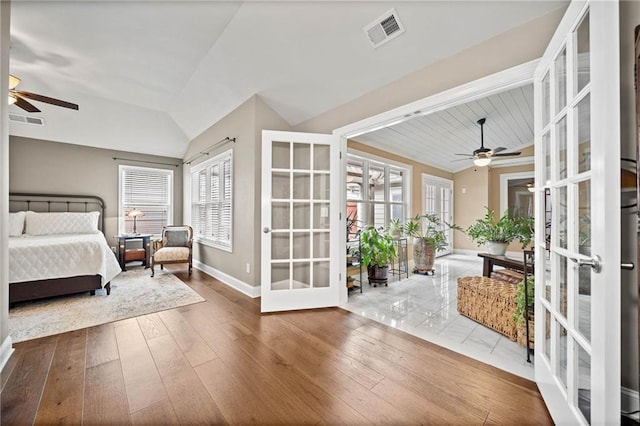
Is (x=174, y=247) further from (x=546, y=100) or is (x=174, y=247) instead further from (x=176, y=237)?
(x=546, y=100)

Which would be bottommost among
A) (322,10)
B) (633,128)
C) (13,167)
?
(633,128)

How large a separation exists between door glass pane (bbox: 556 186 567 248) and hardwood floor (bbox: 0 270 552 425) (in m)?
0.96

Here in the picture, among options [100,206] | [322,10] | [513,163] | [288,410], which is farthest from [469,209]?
[100,206]

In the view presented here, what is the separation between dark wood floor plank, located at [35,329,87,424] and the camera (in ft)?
4.51

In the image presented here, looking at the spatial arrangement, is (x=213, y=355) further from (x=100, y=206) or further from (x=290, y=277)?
(x=100, y=206)

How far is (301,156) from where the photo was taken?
3.03 m

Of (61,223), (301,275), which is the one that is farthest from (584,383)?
(61,223)

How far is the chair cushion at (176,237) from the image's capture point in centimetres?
483

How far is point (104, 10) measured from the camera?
2.44 metres

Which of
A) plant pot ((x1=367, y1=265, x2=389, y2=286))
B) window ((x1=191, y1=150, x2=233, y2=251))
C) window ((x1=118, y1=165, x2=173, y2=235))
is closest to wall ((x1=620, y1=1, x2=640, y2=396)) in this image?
plant pot ((x1=367, y1=265, x2=389, y2=286))

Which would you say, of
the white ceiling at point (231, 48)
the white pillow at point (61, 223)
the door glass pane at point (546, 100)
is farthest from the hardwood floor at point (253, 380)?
the white pillow at point (61, 223)

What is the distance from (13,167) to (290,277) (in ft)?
17.3

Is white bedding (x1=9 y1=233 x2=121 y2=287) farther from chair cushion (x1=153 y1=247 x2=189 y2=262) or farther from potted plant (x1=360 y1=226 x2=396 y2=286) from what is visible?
potted plant (x1=360 y1=226 x2=396 y2=286)

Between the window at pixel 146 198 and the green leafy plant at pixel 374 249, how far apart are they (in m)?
4.61
